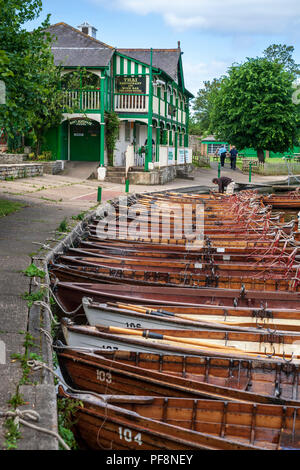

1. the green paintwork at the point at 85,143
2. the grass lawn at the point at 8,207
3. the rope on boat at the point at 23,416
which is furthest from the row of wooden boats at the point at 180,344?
the green paintwork at the point at 85,143

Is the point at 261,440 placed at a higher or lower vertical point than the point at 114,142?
lower

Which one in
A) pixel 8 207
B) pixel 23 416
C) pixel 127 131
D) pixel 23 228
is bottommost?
pixel 23 416

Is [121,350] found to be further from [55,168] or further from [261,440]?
[55,168]

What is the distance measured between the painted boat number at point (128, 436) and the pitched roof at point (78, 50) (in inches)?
1000

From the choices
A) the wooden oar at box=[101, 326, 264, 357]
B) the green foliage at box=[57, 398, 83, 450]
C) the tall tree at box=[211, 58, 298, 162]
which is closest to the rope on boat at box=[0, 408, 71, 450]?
the green foliage at box=[57, 398, 83, 450]

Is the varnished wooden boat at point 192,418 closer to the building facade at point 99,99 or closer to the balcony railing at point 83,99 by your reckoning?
the building facade at point 99,99

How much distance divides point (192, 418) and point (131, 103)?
27.2 meters

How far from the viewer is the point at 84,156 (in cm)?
3262

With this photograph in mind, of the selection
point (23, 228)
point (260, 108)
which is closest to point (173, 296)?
point (23, 228)

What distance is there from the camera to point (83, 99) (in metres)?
30.0

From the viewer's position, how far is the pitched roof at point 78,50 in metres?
29.4

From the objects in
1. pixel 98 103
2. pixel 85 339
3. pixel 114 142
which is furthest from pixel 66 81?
pixel 85 339

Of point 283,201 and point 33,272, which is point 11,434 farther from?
point 283,201

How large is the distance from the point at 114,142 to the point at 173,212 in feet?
43.8
